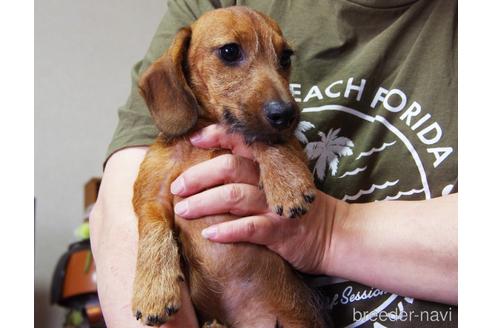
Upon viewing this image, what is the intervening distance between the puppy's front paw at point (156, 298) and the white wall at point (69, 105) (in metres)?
2.99

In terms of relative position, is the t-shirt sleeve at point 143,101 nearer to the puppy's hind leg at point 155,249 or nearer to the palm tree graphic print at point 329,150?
the puppy's hind leg at point 155,249

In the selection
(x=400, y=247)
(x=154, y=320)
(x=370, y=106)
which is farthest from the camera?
(x=370, y=106)

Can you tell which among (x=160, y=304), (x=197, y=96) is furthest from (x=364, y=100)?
(x=160, y=304)

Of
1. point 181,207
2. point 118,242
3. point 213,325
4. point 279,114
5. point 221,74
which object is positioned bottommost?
point 213,325

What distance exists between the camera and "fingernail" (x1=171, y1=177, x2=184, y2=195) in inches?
51.6

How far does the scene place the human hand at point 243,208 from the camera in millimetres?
1257

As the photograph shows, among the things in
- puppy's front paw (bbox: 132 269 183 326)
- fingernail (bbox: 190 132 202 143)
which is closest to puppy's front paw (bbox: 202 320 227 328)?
puppy's front paw (bbox: 132 269 183 326)

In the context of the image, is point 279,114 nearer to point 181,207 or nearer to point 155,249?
point 181,207

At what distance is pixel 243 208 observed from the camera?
50.3 inches

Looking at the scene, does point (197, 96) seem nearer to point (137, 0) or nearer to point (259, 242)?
point (259, 242)

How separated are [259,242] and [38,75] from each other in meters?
3.30

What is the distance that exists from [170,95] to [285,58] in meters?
0.35

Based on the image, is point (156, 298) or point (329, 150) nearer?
point (156, 298)

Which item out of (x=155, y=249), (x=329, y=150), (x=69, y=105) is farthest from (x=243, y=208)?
(x=69, y=105)
